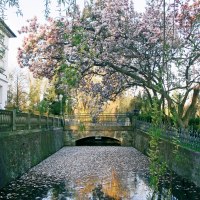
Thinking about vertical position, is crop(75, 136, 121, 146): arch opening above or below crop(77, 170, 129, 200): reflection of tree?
above

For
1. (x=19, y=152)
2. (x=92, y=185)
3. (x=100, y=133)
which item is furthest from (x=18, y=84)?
(x=92, y=185)

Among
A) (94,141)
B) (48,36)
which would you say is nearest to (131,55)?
(48,36)

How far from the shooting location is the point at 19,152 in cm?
1556

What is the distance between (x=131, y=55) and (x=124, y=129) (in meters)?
16.2

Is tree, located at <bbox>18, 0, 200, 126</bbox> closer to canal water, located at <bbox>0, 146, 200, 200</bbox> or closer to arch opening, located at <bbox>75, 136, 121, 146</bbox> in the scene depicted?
canal water, located at <bbox>0, 146, 200, 200</bbox>

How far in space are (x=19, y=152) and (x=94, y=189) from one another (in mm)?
4243

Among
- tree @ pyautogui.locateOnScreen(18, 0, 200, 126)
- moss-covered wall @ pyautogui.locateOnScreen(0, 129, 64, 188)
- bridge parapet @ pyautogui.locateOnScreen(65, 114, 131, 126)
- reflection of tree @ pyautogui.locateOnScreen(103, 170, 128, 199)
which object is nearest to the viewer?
reflection of tree @ pyautogui.locateOnScreen(103, 170, 128, 199)

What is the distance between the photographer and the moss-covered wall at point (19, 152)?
13195mm

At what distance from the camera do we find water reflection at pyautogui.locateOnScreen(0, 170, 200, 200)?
11.4 meters

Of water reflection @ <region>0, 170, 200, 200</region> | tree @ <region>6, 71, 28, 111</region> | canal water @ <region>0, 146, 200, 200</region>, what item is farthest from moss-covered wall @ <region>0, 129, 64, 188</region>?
tree @ <region>6, 71, 28, 111</region>

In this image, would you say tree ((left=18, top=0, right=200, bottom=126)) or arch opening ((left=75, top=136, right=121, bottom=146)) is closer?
tree ((left=18, top=0, right=200, bottom=126))

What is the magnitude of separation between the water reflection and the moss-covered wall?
1.42ft

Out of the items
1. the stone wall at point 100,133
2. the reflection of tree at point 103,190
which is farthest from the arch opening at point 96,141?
the reflection of tree at point 103,190

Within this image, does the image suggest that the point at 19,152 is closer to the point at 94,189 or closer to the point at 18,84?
the point at 94,189
